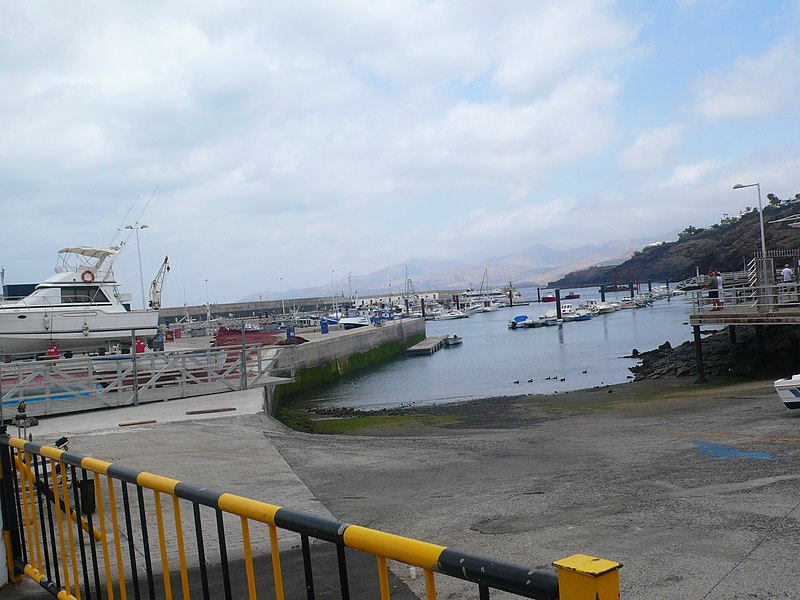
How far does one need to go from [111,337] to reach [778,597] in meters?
38.2

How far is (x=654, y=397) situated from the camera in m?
24.6

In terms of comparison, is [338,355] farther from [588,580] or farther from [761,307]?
[588,580]

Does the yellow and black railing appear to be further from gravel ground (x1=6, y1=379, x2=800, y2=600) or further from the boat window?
the boat window

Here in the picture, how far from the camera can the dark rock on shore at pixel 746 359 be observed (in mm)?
27484

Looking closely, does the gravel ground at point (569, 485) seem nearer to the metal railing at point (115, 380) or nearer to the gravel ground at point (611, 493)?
the gravel ground at point (611, 493)

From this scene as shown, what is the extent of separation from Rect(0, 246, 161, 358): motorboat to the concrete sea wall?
28.5 ft

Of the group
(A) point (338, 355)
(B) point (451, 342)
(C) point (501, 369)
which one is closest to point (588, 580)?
(C) point (501, 369)

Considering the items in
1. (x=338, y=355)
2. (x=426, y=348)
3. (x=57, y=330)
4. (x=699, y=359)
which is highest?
(x=57, y=330)

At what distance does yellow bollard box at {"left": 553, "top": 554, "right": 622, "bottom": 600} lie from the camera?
2.19 meters

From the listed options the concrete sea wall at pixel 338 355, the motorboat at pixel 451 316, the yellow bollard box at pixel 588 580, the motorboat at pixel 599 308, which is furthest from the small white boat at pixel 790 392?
the motorboat at pixel 451 316

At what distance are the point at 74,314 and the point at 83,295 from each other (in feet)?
5.37

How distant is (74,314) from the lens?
38.8 meters

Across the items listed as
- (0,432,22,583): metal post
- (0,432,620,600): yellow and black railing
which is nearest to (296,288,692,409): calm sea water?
(0,432,620,600): yellow and black railing

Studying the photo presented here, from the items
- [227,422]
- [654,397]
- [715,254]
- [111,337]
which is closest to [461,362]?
[111,337]
